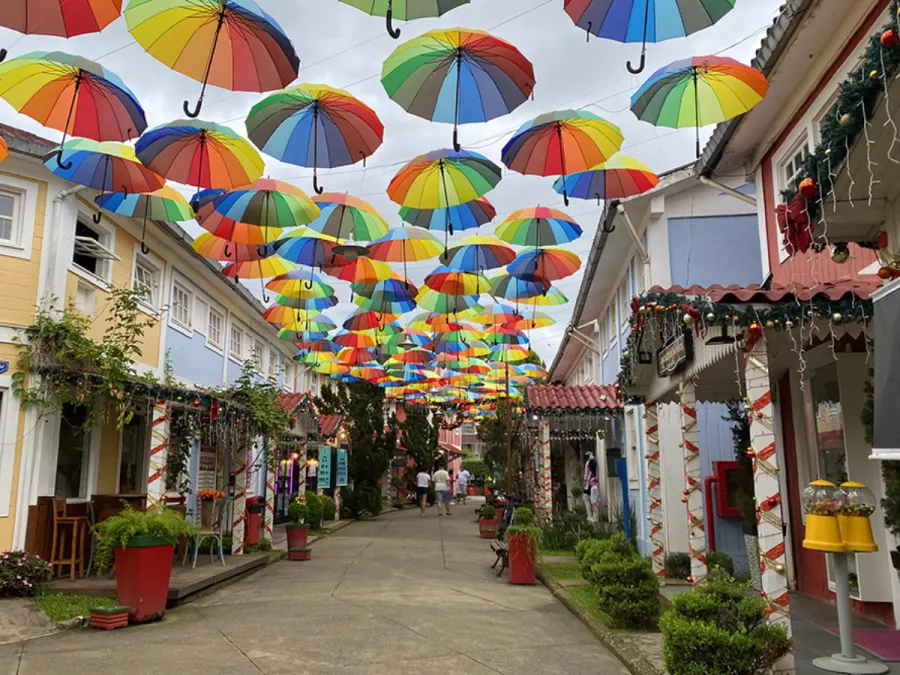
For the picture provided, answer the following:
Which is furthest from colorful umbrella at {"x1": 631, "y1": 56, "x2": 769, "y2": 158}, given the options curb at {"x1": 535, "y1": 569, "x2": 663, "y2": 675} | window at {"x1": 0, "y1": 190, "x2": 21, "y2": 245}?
window at {"x1": 0, "y1": 190, "x2": 21, "y2": 245}

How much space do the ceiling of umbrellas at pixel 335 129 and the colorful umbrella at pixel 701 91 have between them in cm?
1

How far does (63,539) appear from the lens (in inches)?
432

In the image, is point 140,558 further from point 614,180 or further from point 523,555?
point 614,180

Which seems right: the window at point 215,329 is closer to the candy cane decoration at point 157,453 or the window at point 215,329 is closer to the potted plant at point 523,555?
the candy cane decoration at point 157,453

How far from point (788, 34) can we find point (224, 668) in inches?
338

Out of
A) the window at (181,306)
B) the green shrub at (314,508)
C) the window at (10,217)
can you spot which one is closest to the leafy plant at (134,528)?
the window at (10,217)

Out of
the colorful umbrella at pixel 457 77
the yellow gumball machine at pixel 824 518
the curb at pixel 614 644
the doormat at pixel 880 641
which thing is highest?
the colorful umbrella at pixel 457 77

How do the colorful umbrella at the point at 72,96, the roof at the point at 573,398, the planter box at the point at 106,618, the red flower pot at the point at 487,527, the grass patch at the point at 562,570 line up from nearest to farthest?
the colorful umbrella at the point at 72,96 → the planter box at the point at 106,618 → the grass patch at the point at 562,570 → the roof at the point at 573,398 → the red flower pot at the point at 487,527

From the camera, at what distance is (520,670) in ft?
22.4

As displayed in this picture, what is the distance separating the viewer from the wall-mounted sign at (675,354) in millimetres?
8055

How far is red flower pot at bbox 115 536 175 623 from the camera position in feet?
29.2

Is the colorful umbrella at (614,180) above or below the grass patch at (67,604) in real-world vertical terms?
above

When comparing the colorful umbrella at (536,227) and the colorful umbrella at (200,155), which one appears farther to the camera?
the colorful umbrella at (536,227)

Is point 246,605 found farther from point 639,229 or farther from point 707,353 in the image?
point 639,229
